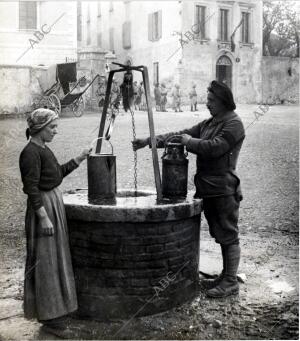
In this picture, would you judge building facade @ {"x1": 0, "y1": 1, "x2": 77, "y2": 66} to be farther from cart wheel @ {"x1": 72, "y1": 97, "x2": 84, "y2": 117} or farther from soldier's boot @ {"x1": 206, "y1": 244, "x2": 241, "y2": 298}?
soldier's boot @ {"x1": 206, "y1": 244, "x2": 241, "y2": 298}

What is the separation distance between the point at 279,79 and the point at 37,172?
27.1 meters

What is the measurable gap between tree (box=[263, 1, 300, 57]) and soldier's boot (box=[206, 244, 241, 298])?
29187 millimetres

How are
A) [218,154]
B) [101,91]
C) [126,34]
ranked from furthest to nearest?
[126,34], [101,91], [218,154]

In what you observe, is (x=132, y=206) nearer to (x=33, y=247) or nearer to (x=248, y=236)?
(x=33, y=247)

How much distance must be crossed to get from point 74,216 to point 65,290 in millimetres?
611

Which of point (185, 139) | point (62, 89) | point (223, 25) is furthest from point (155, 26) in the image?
point (185, 139)

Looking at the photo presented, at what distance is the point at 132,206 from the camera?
401 centimetres

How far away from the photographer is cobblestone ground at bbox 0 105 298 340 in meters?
3.87

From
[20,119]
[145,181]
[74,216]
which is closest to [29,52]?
[20,119]

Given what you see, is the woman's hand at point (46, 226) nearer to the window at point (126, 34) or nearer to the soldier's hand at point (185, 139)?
the soldier's hand at point (185, 139)

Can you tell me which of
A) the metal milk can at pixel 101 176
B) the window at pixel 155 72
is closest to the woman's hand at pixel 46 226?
the metal milk can at pixel 101 176

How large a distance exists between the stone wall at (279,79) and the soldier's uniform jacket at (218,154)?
2390cm

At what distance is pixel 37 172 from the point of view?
357cm

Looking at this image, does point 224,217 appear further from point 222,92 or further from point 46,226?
point 46,226
